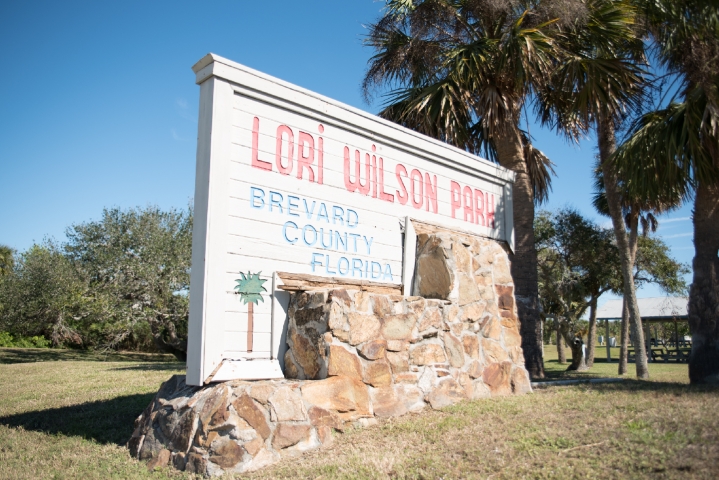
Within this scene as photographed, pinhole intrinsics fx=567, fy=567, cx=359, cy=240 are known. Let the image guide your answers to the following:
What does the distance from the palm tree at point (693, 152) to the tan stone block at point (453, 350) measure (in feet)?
14.8

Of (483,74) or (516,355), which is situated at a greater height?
(483,74)

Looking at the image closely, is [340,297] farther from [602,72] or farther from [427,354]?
[602,72]

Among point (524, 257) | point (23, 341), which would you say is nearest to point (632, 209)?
point (524, 257)

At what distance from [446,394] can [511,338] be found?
5.64 feet

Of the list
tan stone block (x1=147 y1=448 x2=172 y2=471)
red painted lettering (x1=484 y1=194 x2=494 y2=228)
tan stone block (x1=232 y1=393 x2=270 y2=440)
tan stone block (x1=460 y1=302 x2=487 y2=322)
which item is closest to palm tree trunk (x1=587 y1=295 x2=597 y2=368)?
red painted lettering (x1=484 y1=194 x2=494 y2=228)

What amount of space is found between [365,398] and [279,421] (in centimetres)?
105

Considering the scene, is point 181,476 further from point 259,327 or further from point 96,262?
point 96,262

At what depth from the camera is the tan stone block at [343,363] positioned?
18.3ft

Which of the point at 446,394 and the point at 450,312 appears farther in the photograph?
the point at 450,312

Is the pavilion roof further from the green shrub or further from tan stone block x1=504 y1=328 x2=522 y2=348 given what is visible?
the green shrub

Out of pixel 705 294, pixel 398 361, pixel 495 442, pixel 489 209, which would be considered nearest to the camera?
pixel 495 442

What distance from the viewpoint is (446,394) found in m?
6.60

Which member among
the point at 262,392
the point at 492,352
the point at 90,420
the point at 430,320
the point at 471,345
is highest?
the point at 430,320

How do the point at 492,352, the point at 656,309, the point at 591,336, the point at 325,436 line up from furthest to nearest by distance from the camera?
the point at 656,309, the point at 591,336, the point at 492,352, the point at 325,436
